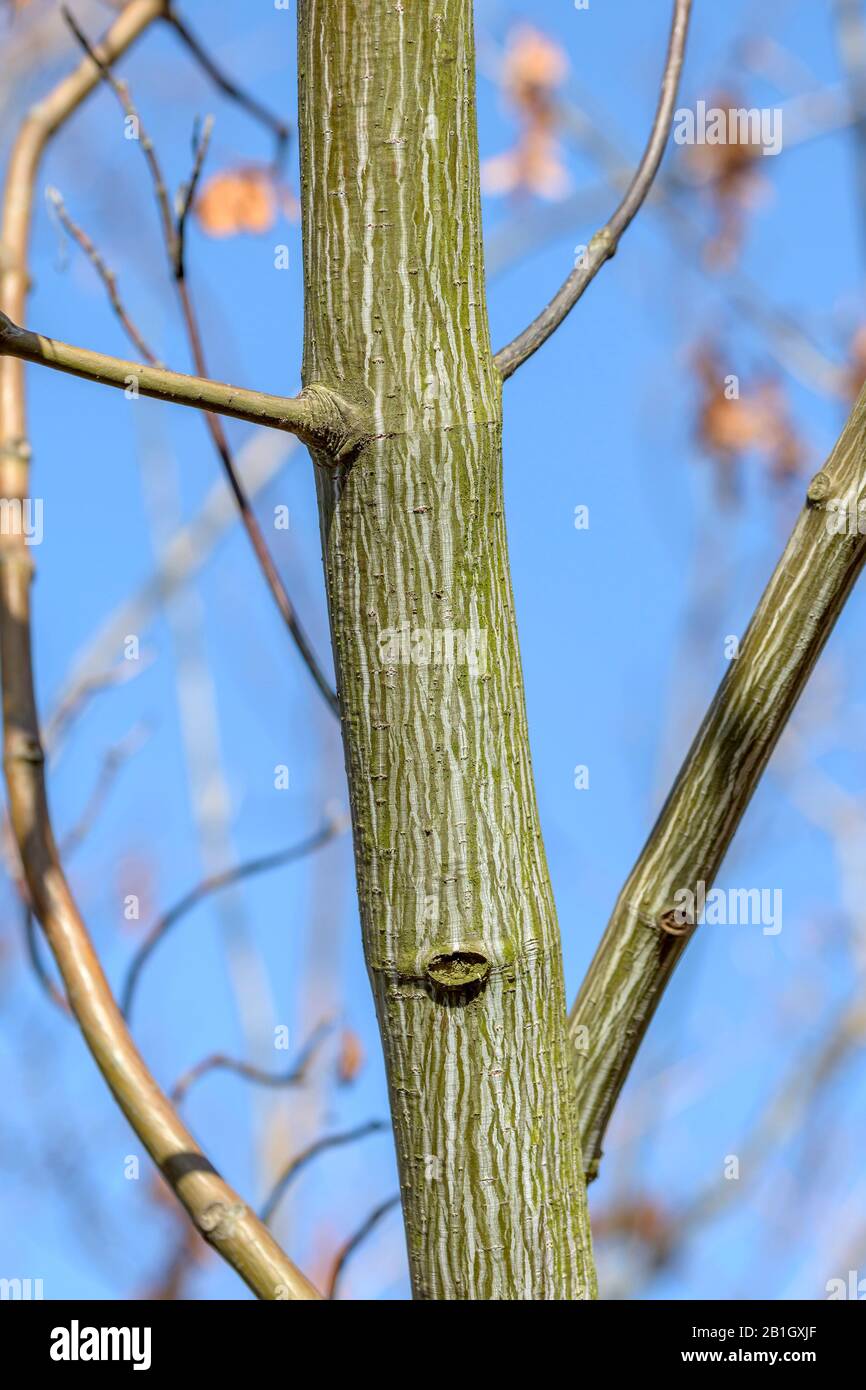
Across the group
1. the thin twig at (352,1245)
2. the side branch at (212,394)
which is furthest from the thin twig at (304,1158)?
the side branch at (212,394)

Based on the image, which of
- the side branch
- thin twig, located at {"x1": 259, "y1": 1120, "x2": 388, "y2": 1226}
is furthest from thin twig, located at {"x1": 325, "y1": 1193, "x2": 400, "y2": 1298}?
the side branch

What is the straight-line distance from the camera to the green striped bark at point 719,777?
4.16 feet

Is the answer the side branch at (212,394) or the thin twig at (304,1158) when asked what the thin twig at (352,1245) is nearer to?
the thin twig at (304,1158)

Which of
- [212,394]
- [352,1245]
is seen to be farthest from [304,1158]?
[212,394]

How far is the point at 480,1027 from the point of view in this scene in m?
1.13

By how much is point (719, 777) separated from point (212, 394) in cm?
68

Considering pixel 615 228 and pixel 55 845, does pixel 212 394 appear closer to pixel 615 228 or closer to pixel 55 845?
pixel 615 228

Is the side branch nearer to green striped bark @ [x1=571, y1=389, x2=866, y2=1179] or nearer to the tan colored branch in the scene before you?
green striped bark @ [x1=571, y1=389, x2=866, y2=1179]

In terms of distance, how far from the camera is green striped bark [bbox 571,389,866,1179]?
127cm

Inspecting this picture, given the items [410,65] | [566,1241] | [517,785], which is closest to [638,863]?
[517,785]

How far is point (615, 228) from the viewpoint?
5.03 feet

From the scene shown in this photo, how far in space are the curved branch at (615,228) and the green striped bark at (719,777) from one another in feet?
1.17

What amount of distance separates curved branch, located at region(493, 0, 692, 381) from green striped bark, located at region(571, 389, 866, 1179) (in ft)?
1.17
